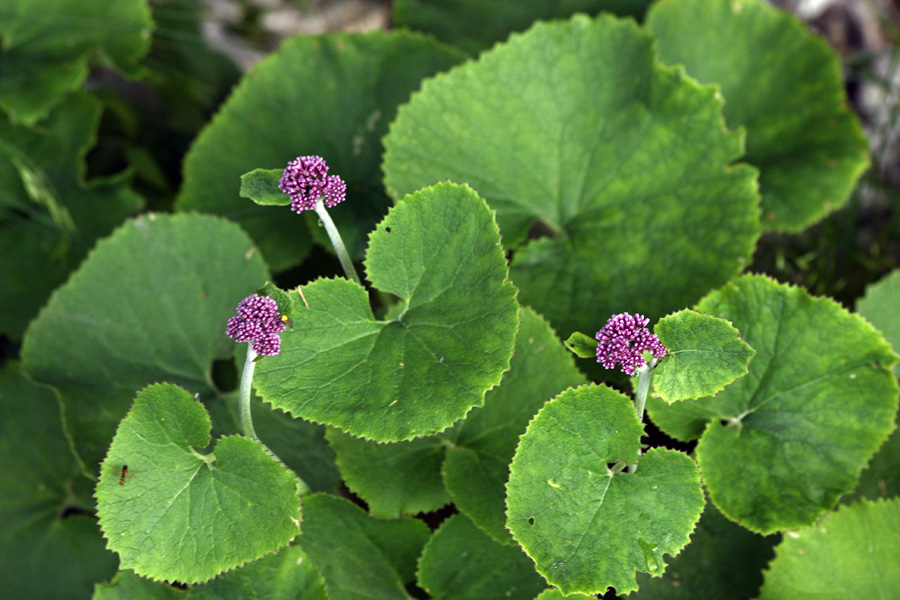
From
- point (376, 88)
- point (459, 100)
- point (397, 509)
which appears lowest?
point (397, 509)

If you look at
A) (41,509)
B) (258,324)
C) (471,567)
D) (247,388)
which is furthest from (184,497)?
(41,509)

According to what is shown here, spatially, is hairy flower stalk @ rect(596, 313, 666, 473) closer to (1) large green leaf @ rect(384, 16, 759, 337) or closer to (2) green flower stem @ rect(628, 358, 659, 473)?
(2) green flower stem @ rect(628, 358, 659, 473)

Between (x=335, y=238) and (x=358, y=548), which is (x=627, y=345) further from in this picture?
(x=358, y=548)

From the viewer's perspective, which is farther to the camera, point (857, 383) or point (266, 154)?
point (266, 154)

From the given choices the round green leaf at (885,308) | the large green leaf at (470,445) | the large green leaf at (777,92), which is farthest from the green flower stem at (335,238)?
the large green leaf at (777,92)

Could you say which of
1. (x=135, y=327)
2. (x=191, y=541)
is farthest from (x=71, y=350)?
(x=191, y=541)

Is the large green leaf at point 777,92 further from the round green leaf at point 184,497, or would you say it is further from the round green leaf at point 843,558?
the round green leaf at point 184,497

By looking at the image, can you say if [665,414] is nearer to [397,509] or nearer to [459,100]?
[397,509]
